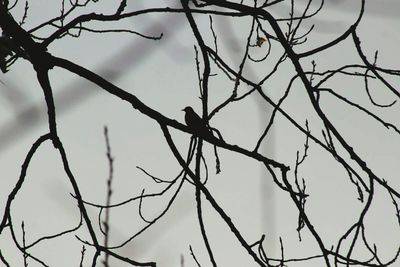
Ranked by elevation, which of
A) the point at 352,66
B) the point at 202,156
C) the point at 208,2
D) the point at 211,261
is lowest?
the point at 211,261

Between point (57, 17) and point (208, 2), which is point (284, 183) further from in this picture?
point (57, 17)

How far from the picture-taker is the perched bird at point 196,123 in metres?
2.61

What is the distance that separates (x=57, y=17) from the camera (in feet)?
11.4

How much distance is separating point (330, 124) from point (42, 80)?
122cm

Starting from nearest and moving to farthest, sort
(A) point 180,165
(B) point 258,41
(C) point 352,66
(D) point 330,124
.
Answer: (D) point 330,124 < (C) point 352,66 < (A) point 180,165 < (B) point 258,41

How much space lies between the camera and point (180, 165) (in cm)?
278

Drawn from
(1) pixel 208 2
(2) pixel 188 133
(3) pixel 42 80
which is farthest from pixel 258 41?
(3) pixel 42 80

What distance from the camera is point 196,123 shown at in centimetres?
294

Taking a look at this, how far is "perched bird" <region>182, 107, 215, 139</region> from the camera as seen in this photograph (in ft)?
8.55

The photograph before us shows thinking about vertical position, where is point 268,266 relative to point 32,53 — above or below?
below

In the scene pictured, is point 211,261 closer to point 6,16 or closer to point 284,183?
point 284,183

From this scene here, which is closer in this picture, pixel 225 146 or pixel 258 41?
pixel 225 146

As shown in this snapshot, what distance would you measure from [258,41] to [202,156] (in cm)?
83

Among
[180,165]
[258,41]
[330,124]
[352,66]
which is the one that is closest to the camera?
[330,124]
